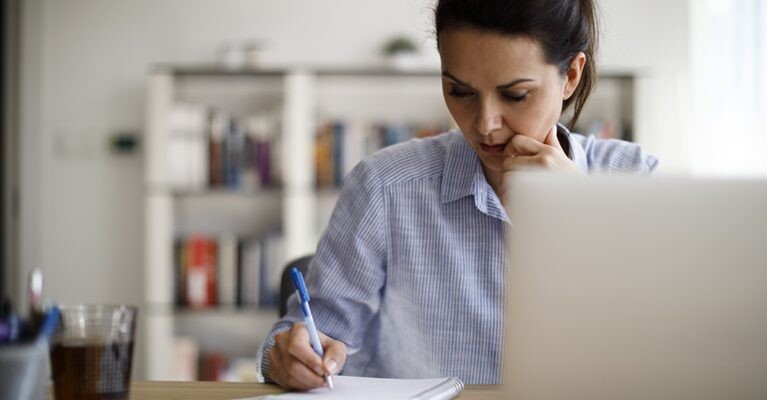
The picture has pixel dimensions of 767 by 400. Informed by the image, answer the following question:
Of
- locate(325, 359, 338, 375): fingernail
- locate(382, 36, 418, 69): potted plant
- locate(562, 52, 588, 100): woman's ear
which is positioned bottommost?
locate(325, 359, 338, 375): fingernail

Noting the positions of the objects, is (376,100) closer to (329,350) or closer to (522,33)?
(522,33)

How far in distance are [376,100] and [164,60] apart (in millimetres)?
1040

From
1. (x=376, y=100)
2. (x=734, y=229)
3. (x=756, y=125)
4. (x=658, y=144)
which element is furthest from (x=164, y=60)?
Answer: (x=734, y=229)

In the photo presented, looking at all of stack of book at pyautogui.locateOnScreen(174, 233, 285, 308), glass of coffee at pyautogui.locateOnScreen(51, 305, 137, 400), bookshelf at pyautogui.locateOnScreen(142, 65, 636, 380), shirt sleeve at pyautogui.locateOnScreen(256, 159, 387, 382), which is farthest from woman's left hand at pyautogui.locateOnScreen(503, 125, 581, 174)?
stack of book at pyautogui.locateOnScreen(174, 233, 285, 308)

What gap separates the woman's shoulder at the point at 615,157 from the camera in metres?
1.62

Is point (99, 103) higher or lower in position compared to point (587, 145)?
higher

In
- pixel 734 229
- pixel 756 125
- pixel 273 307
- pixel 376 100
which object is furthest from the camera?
pixel 376 100

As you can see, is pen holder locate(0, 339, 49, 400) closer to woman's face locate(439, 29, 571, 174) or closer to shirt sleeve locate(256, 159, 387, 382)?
shirt sleeve locate(256, 159, 387, 382)

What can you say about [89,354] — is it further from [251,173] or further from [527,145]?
[251,173]

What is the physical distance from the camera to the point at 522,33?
4.66 ft

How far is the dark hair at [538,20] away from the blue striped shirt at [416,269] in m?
0.18

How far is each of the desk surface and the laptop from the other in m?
0.40

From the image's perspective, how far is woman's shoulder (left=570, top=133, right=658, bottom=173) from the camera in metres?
1.62

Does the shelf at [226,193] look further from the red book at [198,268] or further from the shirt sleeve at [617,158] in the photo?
the shirt sleeve at [617,158]
